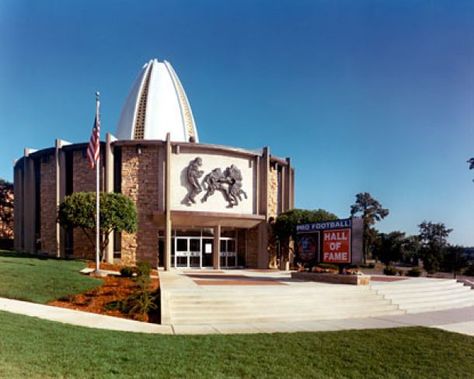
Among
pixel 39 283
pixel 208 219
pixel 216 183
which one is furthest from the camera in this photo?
pixel 216 183

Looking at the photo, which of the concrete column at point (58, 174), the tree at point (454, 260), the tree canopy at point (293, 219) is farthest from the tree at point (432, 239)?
the concrete column at point (58, 174)

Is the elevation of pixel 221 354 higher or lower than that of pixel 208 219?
lower

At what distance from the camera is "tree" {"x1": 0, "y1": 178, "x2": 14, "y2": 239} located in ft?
172

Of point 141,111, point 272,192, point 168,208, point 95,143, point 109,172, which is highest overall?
point 141,111

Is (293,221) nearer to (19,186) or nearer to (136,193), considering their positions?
(136,193)

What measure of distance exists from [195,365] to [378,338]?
17.2ft

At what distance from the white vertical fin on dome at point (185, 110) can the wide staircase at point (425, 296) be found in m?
28.5

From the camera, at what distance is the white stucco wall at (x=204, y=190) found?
97.2ft

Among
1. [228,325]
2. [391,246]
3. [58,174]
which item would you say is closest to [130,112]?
[58,174]

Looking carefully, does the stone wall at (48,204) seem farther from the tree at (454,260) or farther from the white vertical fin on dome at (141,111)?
the tree at (454,260)

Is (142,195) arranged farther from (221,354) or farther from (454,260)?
(454,260)

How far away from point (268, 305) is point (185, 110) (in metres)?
33.3

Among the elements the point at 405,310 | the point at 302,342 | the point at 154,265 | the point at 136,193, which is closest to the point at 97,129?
the point at 136,193

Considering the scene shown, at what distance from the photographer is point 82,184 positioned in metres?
30.5
